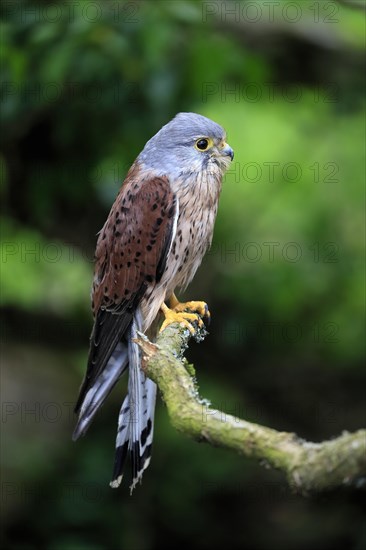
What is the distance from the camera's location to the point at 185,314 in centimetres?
375

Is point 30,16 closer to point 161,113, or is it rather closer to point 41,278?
point 161,113

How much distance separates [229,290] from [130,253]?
2055 millimetres

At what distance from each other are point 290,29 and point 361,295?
1.93 meters

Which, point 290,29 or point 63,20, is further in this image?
point 290,29

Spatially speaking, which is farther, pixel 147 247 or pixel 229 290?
pixel 229 290

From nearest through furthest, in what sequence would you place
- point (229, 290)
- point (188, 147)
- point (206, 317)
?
point (188, 147)
point (206, 317)
point (229, 290)

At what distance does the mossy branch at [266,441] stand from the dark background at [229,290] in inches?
115

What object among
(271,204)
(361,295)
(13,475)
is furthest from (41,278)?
(361,295)

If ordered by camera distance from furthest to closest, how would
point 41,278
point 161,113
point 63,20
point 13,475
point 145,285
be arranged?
point 41,278 → point 13,475 → point 161,113 → point 63,20 → point 145,285

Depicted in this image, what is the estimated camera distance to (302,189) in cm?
605

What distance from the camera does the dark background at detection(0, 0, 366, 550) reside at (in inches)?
216

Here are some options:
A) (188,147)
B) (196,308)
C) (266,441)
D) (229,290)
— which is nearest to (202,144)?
(188,147)

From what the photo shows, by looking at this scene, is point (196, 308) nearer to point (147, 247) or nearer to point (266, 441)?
point (147, 247)

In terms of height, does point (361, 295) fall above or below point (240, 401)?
above
